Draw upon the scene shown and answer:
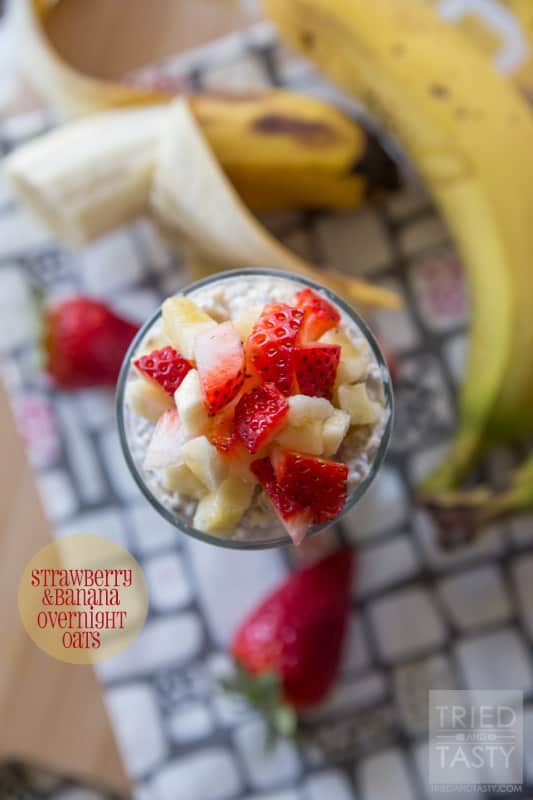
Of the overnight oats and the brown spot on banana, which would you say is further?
the brown spot on banana

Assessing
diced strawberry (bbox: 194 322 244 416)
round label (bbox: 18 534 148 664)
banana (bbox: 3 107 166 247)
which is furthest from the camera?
banana (bbox: 3 107 166 247)

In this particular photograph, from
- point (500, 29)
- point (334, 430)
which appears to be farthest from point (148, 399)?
point (500, 29)

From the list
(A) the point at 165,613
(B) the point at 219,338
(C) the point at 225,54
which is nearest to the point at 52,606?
(A) the point at 165,613

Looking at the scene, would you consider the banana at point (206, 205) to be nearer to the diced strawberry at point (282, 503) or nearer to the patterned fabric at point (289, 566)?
the patterned fabric at point (289, 566)

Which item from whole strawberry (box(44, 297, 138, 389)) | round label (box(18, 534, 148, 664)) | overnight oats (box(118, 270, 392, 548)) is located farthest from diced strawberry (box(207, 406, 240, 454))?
whole strawberry (box(44, 297, 138, 389))

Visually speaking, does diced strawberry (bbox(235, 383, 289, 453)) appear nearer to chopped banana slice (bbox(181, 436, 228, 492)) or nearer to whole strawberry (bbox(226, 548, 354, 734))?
chopped banana slice (bbox(181, 436, 228, 492))
